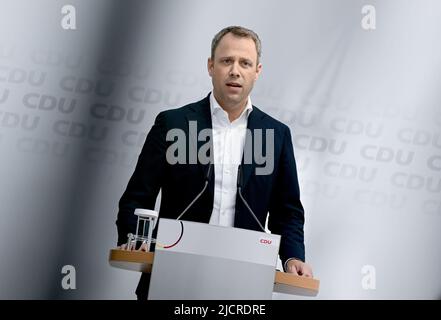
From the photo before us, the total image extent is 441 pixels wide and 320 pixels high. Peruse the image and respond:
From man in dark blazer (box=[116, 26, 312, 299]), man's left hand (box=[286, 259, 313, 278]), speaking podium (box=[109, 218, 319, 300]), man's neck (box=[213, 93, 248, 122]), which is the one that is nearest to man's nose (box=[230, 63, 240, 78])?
man in dark blazer (box=[116, 26, 312, 299])

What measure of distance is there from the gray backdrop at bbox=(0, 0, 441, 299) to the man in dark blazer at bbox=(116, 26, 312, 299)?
1.26 metres

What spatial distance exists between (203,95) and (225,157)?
1.43 m

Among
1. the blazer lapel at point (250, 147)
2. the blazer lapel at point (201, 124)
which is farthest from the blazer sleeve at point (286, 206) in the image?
the blazer lapel at point (201, 124)

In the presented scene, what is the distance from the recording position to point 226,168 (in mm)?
2734

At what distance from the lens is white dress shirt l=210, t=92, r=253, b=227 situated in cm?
271

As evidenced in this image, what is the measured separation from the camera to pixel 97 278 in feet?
13.5

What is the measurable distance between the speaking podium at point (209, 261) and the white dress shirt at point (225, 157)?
0.54m

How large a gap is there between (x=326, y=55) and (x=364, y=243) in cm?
99

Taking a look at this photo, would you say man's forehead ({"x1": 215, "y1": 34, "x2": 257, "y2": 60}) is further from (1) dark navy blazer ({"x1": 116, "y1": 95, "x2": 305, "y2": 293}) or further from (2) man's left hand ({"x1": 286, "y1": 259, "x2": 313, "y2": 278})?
(2) man's left hand ({"x1": 286, "y1": 259, "x2": 313, "y2": 278})

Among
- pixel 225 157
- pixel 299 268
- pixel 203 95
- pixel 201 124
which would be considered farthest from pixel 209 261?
pixel 203 95
